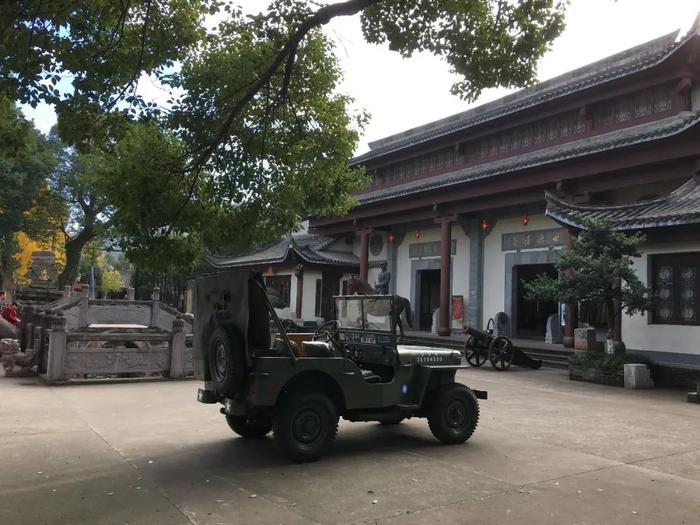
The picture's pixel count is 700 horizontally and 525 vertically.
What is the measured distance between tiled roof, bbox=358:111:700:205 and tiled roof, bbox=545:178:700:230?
1333mm

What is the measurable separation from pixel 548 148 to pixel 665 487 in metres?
14.5

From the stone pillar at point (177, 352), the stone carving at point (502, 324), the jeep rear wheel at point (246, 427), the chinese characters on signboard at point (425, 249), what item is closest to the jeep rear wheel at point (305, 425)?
the jeep rear wheel at point (246, 427)

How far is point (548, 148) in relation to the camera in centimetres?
1809

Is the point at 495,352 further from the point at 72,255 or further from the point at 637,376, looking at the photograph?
the point at 72,255

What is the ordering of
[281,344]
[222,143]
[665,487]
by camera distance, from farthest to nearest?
[222,143], [281,344], [665,487]

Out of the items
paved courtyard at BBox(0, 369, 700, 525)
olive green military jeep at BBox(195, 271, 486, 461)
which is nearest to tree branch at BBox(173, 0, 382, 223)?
olive green military jeep at BBox(195, 271, 486, 461)

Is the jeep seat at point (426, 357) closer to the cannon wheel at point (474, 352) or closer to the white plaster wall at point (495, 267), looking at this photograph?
the cannon wheel at point (474, 352)

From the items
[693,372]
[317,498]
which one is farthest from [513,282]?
[317,498]

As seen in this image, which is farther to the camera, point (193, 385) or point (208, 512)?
point (193, 385)

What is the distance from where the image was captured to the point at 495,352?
14039 mm

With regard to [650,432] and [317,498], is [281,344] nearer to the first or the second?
[317,498]

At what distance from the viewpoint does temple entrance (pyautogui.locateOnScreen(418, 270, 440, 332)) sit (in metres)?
22.7

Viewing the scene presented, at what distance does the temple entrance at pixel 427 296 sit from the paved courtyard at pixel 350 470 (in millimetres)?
13991

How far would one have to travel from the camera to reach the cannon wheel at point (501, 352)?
1399cm
